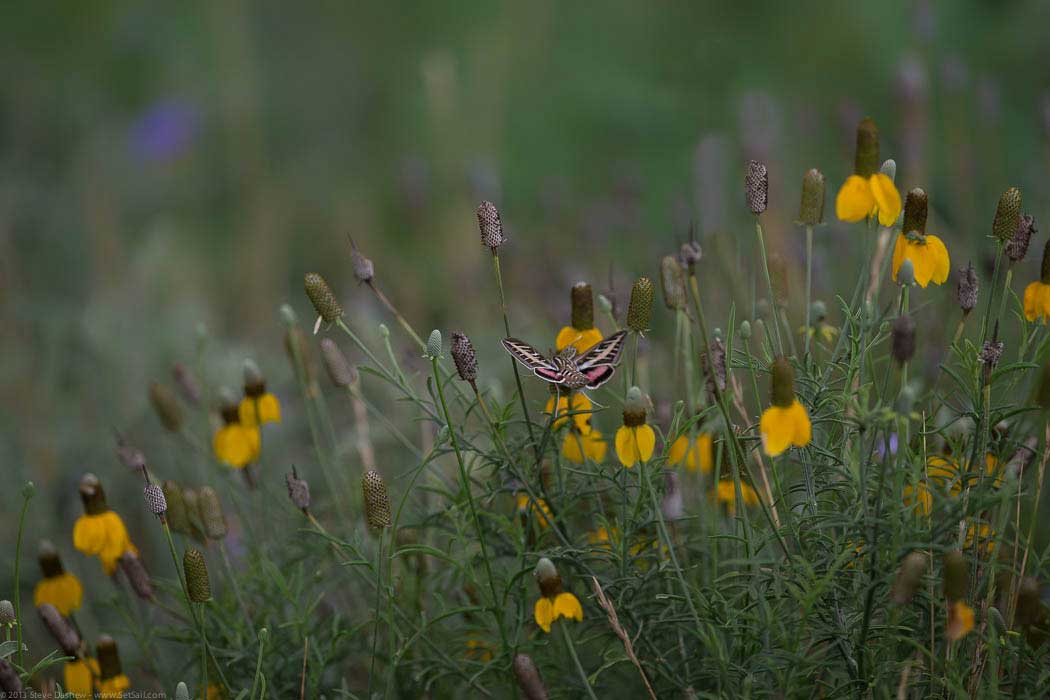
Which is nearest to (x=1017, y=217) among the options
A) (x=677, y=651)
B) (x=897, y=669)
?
(x=897, y=669)

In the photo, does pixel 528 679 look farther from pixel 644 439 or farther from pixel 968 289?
pixel 968 289

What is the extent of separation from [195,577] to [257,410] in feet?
1.07

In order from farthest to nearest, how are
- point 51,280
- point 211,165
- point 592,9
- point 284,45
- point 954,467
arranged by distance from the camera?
point 284,45, point 592,9, point 211,165, point 51,280, point 954,467

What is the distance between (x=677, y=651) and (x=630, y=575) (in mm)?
111

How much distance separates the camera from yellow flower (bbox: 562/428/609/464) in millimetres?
1161

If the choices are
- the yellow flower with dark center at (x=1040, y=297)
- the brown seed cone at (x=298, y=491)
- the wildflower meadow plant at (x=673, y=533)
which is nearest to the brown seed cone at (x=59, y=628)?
the wildflower meadow plant at (x=673, y=533)

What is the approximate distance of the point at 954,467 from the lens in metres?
1.09

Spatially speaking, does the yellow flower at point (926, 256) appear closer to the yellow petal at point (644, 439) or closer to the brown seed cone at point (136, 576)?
the yellow petal at point (644, 439)

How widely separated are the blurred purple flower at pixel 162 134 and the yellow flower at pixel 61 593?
2679 millimetres

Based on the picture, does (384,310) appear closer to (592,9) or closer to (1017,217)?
(592,9)

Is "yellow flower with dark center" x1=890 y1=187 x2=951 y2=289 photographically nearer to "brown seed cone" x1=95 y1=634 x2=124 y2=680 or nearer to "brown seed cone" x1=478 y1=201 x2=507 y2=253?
"brown seed cone" x1=478 y1=201 x2=507 y2=253

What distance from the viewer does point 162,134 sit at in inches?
146

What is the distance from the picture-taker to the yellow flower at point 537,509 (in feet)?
3.50

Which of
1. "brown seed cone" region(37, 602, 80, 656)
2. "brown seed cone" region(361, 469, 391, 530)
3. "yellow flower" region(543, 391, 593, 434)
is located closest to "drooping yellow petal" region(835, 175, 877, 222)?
"yellow flower" region(543, 391, 593, 434)
